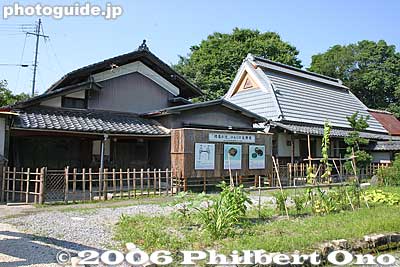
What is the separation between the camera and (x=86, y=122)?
14.1 m

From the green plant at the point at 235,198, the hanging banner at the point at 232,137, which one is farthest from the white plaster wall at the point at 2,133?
the green plant at the point at 235,198

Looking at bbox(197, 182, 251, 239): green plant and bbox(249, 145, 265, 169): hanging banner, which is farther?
bbox(249, 145, 265, 169): hanging banner

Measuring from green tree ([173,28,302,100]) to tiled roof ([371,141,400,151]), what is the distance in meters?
17.8

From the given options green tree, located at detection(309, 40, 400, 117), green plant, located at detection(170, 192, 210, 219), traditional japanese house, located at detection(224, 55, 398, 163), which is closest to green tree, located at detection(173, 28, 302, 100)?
green tree, located at detection(309, 40, 400, 117)

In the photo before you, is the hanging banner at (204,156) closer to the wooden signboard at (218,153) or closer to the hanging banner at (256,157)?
the wooden signboard at (218,153)

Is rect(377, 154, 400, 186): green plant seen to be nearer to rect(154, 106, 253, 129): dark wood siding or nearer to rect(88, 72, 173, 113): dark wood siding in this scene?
rect(154, 106, 253, 129): dark wood siding

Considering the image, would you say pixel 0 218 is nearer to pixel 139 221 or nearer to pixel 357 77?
pixel 139 221

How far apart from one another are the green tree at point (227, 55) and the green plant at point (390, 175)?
24108 mm

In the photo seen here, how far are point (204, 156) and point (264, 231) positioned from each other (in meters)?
7.69

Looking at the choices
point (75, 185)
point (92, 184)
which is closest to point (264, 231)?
point (75, 185)

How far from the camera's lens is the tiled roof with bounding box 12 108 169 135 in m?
12.8

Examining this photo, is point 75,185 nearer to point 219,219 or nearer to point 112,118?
point 112,118

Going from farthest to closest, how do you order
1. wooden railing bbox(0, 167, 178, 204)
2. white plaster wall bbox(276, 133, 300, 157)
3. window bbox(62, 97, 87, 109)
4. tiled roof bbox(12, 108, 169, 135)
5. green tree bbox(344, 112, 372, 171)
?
white plaster wall bbox(276, 133, 300, 157), green tree bbox(344, 112, 372, 171), window bbox(62, 97, 87, 109), tiled roof bbox(12, 108, 169, 135), wooden railing bbox(0, 167, 178, 204)

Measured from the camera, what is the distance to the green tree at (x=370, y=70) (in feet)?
140
